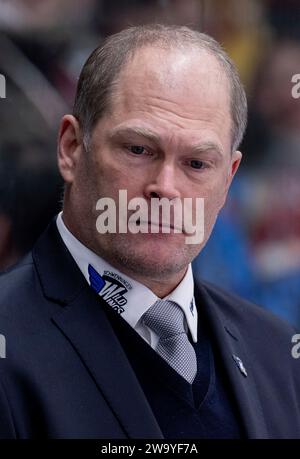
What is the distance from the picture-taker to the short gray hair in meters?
1.56

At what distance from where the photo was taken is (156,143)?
59.9 inches

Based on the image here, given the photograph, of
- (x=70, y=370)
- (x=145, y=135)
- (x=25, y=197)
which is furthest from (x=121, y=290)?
(x=25, y=197)

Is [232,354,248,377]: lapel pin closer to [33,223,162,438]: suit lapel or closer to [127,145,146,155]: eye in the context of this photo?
[33,223,162,438]: suit lapel

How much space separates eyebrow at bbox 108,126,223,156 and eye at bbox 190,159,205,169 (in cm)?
2

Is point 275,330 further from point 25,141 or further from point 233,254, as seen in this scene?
point 25,141

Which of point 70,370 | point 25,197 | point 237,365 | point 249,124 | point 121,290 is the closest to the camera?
point 70,370

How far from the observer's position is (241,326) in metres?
1.84

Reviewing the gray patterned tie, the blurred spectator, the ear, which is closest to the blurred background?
the blurred spectator

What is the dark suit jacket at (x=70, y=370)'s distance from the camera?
1.38 m

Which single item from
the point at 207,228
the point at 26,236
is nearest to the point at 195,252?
the point at 207,228

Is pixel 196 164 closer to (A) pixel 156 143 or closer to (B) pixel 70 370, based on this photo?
(A) pixel 156 143

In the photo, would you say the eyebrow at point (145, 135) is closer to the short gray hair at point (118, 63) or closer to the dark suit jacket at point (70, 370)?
the short gray hair at point (118, 63)

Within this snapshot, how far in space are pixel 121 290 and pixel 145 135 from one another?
0.29 meters

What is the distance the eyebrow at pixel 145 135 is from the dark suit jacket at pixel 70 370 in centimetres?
24
